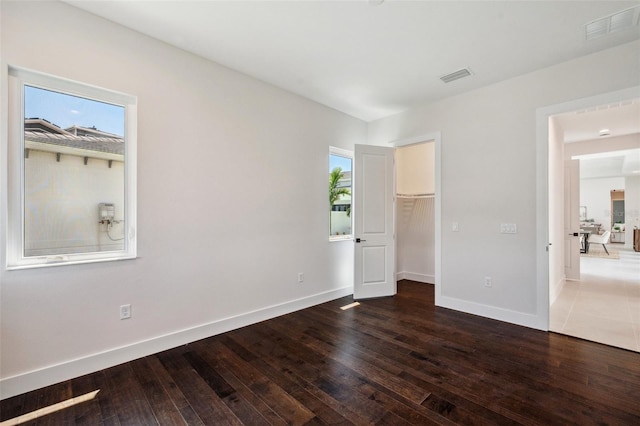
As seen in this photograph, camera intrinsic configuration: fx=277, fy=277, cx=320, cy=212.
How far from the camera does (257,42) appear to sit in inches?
107

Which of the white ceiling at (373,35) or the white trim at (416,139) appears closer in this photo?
the white ceiling at (373,35)

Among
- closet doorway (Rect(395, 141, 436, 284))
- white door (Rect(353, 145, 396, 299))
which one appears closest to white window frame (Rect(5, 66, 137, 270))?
white door (Rect(353, 145, 396, 299))

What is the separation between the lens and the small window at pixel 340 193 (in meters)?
4.54

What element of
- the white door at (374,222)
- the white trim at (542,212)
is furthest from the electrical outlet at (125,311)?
the white trim at (542,212)

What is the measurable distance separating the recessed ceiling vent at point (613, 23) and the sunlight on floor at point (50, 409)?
500 centimetres

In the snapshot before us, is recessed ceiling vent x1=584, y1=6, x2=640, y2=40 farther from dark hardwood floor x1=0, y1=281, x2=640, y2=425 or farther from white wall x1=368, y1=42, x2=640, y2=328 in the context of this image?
dark hardwood floor x1=0, y1=281, x2=640, y2=425

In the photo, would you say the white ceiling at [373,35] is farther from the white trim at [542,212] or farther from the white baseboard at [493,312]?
the white baseboard at [493,312]

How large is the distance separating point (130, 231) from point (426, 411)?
9.23 feet

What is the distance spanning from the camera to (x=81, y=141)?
2.39m

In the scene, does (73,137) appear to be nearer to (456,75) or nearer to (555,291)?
(456,75)

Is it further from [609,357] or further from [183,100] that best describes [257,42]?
[609,357]

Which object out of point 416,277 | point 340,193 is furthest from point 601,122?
point 340,193

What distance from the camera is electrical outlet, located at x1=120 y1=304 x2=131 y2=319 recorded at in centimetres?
247

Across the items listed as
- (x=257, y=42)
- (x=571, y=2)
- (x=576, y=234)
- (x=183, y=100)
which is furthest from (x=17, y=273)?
(x=576, y=234)
